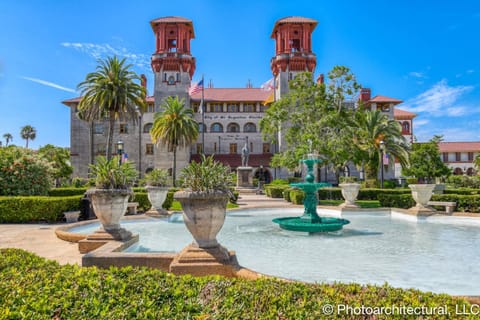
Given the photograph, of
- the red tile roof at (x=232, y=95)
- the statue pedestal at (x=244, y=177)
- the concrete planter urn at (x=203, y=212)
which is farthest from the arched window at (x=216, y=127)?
the concrete planter urn at (x=203, y=212)

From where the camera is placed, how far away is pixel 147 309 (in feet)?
11.7

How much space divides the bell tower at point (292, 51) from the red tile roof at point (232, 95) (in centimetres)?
578

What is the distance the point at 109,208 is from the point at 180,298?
5.38m

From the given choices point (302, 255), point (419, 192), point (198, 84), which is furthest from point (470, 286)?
point (198, 84)

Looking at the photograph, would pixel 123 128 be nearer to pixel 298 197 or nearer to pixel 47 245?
pixel 298 197

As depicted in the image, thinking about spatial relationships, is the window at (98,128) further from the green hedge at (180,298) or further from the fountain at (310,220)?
the green hedge at (180,298)

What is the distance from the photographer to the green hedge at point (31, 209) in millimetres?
15383

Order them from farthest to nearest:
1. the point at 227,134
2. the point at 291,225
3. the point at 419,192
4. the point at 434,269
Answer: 1. the point at 227,134
2. the point at 419,192
3. the point at 291,225
4. the point at 434,269

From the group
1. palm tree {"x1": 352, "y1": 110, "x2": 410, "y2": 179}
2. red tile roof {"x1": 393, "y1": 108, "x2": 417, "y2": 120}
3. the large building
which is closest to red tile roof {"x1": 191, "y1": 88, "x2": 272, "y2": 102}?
the large building

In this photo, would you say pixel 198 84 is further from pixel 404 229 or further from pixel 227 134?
pixel 404 229

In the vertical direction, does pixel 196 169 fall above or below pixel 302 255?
above

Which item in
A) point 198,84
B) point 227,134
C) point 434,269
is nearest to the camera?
point 434,269

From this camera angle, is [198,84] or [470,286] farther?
[198,84]

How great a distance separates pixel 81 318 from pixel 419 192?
52.6 ft
